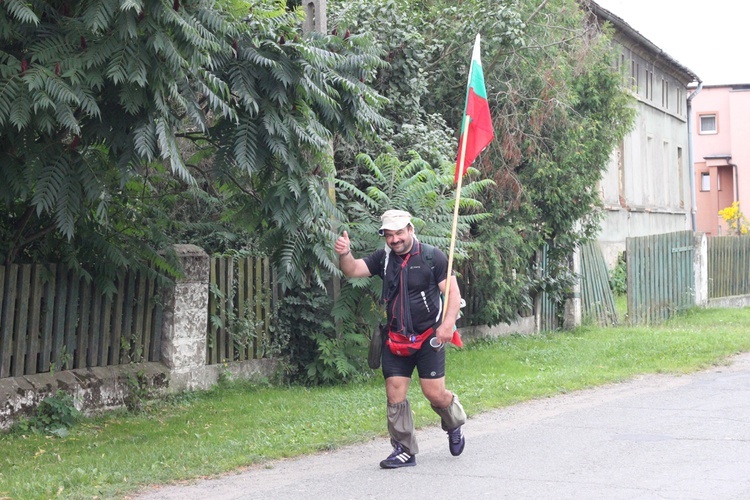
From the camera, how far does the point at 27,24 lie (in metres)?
7.10

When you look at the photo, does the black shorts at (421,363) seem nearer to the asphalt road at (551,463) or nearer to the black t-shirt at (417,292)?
the black t-shirt at (417,292)

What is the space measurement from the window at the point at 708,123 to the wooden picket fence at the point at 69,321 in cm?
5252

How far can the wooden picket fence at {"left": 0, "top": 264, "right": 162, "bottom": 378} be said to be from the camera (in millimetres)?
9016

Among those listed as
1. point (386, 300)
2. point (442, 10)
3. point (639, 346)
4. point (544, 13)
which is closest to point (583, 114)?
point (544, 13)

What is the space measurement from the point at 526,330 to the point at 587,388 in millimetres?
6070

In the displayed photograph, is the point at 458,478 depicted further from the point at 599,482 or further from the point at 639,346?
the point at 639,346

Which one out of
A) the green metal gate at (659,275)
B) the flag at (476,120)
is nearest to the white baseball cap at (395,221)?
the flag at (476,120)

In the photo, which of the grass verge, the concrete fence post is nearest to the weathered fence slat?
the grass verge

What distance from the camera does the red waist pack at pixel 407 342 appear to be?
733 centimetres

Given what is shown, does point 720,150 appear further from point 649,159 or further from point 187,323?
point 187,323

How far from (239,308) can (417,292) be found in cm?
452

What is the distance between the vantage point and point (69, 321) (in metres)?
9.56

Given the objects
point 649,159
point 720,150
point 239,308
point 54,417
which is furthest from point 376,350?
point 720,150

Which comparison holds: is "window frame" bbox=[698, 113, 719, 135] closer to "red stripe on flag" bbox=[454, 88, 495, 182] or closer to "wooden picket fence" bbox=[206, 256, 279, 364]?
"wooden picket fence" bbox=[206, 256, 279, 364]
